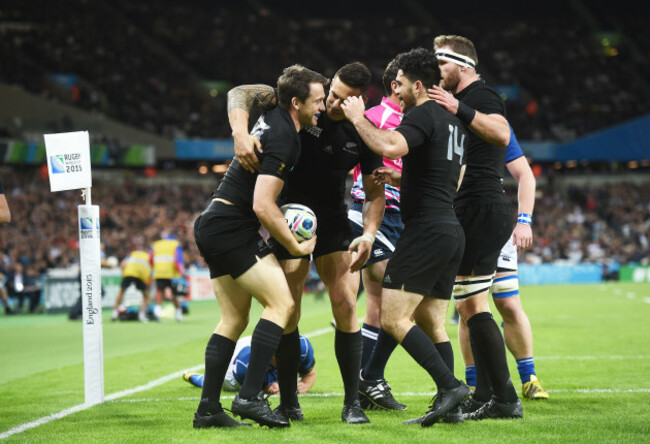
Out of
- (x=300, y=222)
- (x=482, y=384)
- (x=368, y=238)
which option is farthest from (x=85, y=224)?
(x=482, y=384)

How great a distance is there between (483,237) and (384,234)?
3.76 ft

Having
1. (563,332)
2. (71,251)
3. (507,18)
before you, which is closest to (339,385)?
(563,332)

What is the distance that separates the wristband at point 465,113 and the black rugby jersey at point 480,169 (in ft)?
1.39

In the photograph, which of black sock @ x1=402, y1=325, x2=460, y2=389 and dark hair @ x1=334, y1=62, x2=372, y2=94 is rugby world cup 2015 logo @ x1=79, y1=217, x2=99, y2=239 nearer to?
dark hair @ x1=334, y1=62, x2=372, y2=94

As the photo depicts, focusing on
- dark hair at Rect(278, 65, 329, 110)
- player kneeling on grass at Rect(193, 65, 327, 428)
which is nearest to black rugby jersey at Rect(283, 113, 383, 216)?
player kneeling on grass at Rect(193, 65, 327, 428)

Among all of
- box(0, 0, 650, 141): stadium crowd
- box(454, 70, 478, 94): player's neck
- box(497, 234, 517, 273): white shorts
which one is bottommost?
box(497, 234, 517, 273): white shorts

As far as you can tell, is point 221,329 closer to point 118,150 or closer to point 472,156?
point 472,156

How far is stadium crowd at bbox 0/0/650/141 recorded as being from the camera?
43.5 metres

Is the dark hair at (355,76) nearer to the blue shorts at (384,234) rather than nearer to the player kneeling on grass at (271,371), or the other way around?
the blue shorts at (384,234)

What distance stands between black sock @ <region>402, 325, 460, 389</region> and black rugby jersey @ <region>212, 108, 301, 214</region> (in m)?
1.42

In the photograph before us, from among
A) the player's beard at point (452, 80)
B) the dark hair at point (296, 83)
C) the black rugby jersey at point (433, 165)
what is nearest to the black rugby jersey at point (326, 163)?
the dark hair at point (296, 83)

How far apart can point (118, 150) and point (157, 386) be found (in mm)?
31714

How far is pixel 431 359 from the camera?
548cm

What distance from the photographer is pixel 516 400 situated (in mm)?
5949
